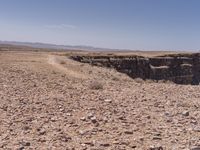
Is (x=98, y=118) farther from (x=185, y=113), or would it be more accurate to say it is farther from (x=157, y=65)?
(x=157, y=65)

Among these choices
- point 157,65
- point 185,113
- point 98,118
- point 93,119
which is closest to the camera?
point 93,119

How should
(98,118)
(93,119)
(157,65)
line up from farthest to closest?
(157,65), (98,118), (93,119)

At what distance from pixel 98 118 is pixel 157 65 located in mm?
53717

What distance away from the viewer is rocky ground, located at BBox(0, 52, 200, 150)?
9.17m

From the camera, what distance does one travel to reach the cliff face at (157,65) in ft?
182

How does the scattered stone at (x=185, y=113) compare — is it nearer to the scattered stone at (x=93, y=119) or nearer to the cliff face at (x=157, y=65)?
the scattered stone at (x=93, y=119)

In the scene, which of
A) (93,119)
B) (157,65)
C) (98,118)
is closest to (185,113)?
(98,118)

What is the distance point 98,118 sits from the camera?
1146 centimetres

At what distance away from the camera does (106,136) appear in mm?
9695

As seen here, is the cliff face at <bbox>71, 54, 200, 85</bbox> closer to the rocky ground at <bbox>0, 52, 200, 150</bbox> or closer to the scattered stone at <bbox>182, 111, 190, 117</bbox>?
the rocky ground at <bbox>0, 52, 200, 150</bbox>

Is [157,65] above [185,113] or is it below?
below

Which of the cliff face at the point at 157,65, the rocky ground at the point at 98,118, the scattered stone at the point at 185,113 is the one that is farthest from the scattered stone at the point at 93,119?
the cliff face at the point at 157,65

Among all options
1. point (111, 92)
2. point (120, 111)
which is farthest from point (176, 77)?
point (120, 111)

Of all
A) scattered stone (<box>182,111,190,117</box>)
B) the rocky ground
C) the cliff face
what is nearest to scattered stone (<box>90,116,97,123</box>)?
the rocky ground
